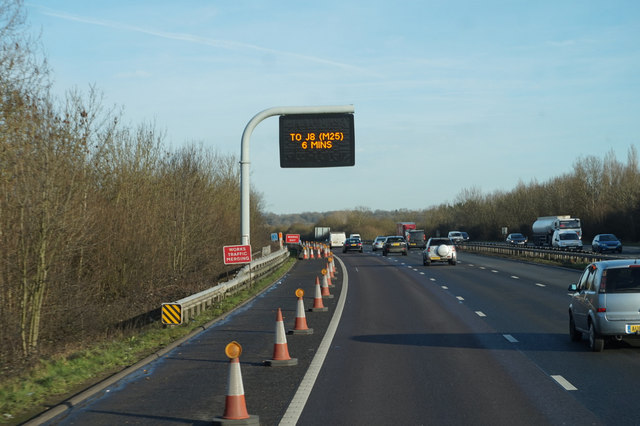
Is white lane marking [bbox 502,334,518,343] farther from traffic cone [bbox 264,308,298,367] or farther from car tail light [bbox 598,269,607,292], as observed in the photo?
traffic cone [bbox 264,308,298,367]

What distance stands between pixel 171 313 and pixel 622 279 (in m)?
10.0

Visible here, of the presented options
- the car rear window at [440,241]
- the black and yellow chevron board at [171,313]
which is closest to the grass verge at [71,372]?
→ the black and yellow chevron board at [171,313]

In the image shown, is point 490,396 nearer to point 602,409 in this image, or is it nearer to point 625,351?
point 602,409

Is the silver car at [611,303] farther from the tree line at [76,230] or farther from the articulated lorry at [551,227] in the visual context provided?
the articulated lorry at [551,227]

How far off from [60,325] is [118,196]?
9828mm

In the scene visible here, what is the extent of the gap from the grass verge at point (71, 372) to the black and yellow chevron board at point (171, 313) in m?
0.18

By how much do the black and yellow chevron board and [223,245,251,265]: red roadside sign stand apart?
8.64 m

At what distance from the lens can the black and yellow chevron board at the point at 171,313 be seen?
18.8 meters

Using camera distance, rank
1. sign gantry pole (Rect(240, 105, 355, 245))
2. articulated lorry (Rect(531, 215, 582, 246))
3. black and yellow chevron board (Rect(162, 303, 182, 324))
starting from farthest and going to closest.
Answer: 1. articulated lorry (Rect(531, 215, 582, 246))
2. sign gantry pole (Rect(240, 105, 355, 245))
3. black and yellow chevron board (Rect(162, 303, 182, 324))

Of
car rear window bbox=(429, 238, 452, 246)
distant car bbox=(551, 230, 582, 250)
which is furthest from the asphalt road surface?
distant car bbox=(551, 230, 582, 250)

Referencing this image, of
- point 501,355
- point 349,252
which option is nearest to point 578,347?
point 501,355

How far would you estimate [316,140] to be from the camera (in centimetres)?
2812

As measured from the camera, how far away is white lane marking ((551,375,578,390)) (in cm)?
1025

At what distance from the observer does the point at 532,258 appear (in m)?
56.6
